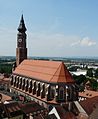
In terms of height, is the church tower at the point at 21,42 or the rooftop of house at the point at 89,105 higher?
the church tower at the point at 21,42

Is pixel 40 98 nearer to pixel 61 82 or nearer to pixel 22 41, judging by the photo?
pixel 61 82

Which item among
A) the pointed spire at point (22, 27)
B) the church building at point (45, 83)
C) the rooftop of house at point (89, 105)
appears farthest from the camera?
the pointed spire at point (22, 27)

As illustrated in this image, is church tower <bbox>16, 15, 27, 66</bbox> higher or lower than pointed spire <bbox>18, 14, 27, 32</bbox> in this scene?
lower

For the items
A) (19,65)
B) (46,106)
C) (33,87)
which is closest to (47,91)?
(46,106)

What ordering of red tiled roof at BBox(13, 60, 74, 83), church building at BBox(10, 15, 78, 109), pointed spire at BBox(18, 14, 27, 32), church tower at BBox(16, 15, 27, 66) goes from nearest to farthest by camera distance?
church building at BBox(10, 15, 78, 109) → red tiled roof at BBox(13, 60, 74, 83) → pointed spire at BBox(18, 14, 27, 32) → church tower at BBox(16, 15, 27, 66)

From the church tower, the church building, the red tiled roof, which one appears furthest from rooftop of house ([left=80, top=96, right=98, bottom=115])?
the church tower

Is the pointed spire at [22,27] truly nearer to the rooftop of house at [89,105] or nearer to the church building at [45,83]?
the church building at [45,83]

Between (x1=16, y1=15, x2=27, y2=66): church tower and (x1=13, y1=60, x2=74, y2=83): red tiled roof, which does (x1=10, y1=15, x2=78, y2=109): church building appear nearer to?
(x1=13, y1=60, x2=74, y2=83): red tiled roof

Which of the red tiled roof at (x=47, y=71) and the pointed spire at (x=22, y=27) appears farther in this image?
the pointed spire at (x=22, y=27)

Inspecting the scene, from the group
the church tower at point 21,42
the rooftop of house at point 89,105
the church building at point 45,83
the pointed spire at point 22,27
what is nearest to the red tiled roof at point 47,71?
the church building at point 45,83
